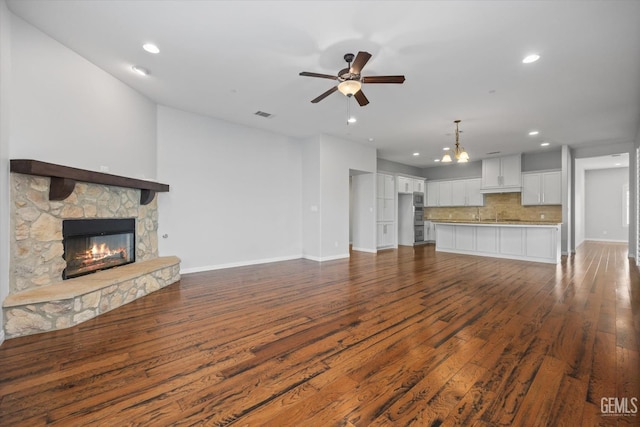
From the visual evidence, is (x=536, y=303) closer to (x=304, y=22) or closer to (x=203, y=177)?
(x=304, y=22)

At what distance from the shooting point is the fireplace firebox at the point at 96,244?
11.1ft

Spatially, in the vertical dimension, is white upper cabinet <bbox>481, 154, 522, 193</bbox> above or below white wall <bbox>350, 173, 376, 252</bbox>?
above

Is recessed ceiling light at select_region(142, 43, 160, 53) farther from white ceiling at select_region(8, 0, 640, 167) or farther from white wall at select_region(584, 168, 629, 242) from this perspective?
white wall at select_region(584, 168, 629, 242)

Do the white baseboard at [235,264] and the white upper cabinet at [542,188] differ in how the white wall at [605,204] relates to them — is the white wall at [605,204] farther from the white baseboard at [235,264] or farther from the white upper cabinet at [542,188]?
the white baseboard at [235,264]

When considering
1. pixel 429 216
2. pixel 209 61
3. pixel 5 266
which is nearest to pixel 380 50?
pixel 209 61

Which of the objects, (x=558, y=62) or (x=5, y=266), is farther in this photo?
(x=558, y=62)

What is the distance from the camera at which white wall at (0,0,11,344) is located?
2.59 metres

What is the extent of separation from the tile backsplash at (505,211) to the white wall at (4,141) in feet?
36.4

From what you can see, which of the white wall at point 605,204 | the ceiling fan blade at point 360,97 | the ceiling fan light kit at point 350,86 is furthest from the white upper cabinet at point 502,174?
the ceiling fan light kit at point 350,86

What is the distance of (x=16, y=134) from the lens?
9.27ft

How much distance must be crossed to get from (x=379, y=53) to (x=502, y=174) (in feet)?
25.0

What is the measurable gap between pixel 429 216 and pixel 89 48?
10803 millimetres

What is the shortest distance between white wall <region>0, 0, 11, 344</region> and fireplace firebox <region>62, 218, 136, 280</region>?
631 mm

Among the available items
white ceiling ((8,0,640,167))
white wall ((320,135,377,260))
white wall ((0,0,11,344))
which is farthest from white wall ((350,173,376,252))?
white wall ((0,0,11,344))
